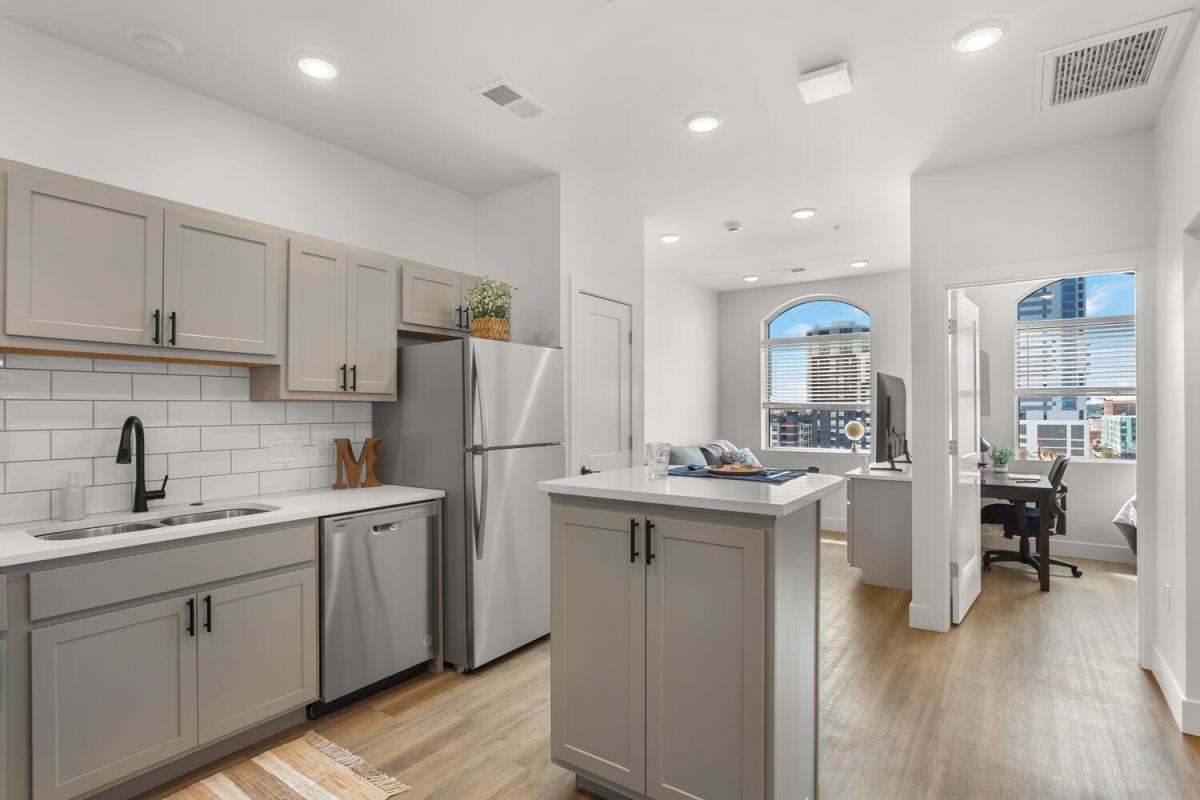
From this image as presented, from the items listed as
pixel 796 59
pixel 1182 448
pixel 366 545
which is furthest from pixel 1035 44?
pixel 366 545

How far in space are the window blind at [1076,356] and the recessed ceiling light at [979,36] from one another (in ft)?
14.1

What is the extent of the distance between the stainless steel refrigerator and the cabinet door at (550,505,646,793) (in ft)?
3.64

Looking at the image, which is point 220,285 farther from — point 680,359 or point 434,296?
point 680,359

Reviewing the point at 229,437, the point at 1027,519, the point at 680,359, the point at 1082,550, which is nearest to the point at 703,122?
the point at 229,437

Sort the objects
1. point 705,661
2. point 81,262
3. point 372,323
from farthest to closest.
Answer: point 372,323
point 81,262
point 705,661

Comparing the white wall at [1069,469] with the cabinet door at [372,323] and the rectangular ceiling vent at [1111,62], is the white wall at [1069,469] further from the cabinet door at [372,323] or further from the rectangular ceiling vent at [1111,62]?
the cabinet door at [372,323]

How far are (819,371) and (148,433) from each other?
629cm

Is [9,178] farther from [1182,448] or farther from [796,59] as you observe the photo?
[1182,448]

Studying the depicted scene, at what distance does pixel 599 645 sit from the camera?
79.2 inches

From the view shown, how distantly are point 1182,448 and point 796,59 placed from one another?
227 centimetres

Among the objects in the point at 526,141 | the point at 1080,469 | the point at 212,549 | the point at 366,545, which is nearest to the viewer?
the point at 212,549

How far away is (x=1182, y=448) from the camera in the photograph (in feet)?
8.44

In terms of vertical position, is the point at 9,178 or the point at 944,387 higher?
the point at 9,178

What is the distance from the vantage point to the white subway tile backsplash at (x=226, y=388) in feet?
9.20
